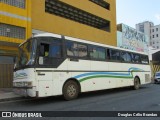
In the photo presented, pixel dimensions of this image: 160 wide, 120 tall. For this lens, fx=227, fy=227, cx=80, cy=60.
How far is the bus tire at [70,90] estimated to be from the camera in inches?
432

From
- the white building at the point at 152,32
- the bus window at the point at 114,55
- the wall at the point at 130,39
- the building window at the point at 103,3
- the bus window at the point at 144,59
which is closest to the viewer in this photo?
the bus window at the point at 114,55

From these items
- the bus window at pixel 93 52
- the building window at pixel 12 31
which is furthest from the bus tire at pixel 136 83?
the building window at pixel 12 31

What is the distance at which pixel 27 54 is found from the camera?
33.8ft

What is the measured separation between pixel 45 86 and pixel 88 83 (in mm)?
3113

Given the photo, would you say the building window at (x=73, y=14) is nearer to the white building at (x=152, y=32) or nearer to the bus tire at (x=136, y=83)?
the bus tire at (x=136, y=83)

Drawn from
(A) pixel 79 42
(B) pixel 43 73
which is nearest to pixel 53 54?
(B) pixel 43 73

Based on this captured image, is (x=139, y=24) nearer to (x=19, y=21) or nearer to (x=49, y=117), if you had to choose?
(x=19, y=21)

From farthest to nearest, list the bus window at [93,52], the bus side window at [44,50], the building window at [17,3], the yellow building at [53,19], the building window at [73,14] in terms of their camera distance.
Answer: the building window at [73,14], the building window at [17,3], the yellow building at [53,19], the bus window at [93,52], the bus side window at [44,50]

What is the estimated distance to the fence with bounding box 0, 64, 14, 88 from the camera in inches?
634

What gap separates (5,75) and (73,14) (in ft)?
41.1

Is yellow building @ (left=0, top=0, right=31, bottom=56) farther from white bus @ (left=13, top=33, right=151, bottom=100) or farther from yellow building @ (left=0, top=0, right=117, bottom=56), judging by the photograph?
white bus @ (left=13, top=33, right=151, bottom=100)

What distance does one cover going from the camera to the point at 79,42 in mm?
12250

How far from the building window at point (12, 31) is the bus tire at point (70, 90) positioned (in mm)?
7412

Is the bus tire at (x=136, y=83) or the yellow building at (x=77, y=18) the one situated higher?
the yellow building at (x=77, y=18)
